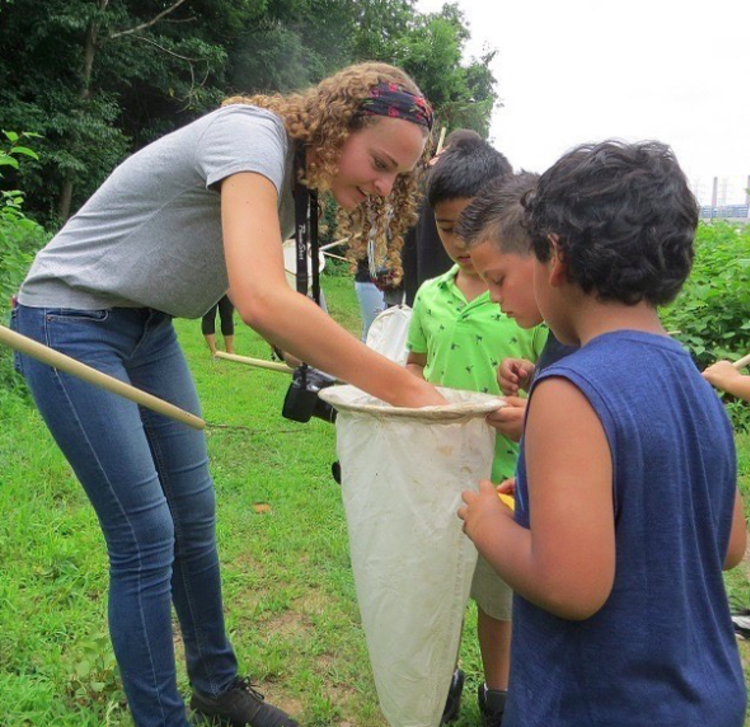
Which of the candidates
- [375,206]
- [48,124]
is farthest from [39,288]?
[48,124]

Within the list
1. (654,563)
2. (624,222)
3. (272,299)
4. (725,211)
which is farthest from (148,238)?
(725,211)

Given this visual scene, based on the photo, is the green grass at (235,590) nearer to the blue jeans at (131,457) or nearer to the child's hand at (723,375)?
the blue jeans at (131,457)

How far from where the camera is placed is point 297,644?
2447 millimetres

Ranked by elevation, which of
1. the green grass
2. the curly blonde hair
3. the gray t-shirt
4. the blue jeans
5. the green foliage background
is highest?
the green foliage background

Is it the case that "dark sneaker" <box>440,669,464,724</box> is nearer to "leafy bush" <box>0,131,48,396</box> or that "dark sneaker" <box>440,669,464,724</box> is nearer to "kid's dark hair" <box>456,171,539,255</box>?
"kid's dark hair" <box>456,171,539,255</box>

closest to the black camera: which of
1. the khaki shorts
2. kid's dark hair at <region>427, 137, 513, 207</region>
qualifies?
the khaki shorts

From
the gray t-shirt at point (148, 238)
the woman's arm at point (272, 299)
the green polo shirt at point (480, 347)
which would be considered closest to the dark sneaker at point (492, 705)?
the green polo shirt at point (480, 347)

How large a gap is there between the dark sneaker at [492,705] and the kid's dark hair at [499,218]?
120 centimetres

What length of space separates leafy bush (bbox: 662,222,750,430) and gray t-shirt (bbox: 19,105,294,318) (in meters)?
4.18

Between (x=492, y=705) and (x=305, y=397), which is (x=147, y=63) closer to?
(x=305, y=397)

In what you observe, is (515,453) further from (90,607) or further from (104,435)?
(90,607)

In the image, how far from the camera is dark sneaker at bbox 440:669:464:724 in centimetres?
207

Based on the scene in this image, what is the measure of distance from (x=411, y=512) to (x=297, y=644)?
1.22m

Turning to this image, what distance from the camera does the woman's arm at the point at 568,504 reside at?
3.03 feet
